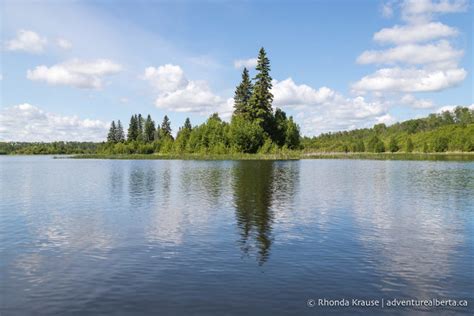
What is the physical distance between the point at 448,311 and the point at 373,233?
448 inches

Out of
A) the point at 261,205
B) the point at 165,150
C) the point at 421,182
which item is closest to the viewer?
the point at 261,205

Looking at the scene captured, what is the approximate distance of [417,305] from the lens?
1438cm

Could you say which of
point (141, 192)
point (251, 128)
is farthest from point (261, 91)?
point (141, 192)

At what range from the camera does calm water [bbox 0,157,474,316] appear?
49.0 ft

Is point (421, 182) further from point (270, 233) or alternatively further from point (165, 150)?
point (165, 150)

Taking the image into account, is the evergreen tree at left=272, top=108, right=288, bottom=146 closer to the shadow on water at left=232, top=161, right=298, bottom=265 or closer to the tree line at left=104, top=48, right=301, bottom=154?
the tree line at left=104, top=48, right=301, bottom=154

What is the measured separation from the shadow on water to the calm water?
18 cm

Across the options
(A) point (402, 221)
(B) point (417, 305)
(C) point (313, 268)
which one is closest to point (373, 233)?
(A) point (402, 221)

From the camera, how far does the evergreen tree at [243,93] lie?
6023 inches

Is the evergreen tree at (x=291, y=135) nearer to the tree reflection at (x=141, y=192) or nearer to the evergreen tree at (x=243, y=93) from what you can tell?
the evergreen tree at (x=243, y=93)

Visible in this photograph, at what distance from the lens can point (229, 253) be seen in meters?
20.8

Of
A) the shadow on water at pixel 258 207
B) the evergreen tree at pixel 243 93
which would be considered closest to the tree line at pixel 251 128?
the evergreen tree at pixel 243 93

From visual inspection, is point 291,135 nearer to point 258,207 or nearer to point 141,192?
point 141,192

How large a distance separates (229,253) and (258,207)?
1414 cm
